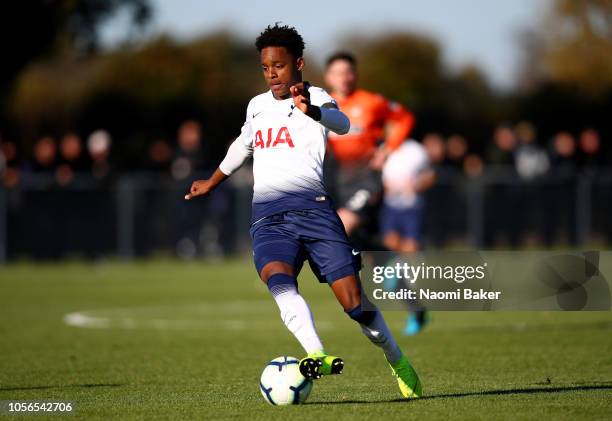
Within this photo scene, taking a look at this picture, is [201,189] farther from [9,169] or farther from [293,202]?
[9,169]

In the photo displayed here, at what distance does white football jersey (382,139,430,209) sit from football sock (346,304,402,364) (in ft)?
26.1

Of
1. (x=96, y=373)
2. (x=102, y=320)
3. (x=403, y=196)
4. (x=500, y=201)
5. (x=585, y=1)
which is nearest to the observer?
(x=96, y=373)

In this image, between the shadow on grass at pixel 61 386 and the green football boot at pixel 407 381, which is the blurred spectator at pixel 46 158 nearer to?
the shadow on grass at pixel 61 386

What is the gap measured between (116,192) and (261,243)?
19452 mm

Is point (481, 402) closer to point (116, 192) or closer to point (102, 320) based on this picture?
point (102, 320)

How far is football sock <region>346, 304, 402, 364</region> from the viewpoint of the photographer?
768cm

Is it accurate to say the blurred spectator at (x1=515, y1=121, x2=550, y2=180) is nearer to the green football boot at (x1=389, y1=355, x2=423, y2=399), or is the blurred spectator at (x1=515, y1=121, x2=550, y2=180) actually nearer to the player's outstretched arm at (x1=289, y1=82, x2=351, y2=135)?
the green football boot at (x1=389, y1=355, x2=423, y2=399)

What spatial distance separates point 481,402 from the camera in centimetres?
753

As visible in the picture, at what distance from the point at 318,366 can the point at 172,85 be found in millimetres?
36465

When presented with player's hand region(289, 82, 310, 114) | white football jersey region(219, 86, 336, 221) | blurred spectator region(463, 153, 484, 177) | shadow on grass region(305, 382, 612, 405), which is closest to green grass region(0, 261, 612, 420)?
shadow on grass region(305, 382, 612, 405)

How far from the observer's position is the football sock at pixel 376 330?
7.68m

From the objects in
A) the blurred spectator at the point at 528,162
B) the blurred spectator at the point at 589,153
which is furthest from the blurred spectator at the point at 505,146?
the blurred spectator at the point at 589,153

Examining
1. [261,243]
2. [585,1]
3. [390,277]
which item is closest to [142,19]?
[585,1]

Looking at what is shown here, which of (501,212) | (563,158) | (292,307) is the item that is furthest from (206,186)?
(563,158)
